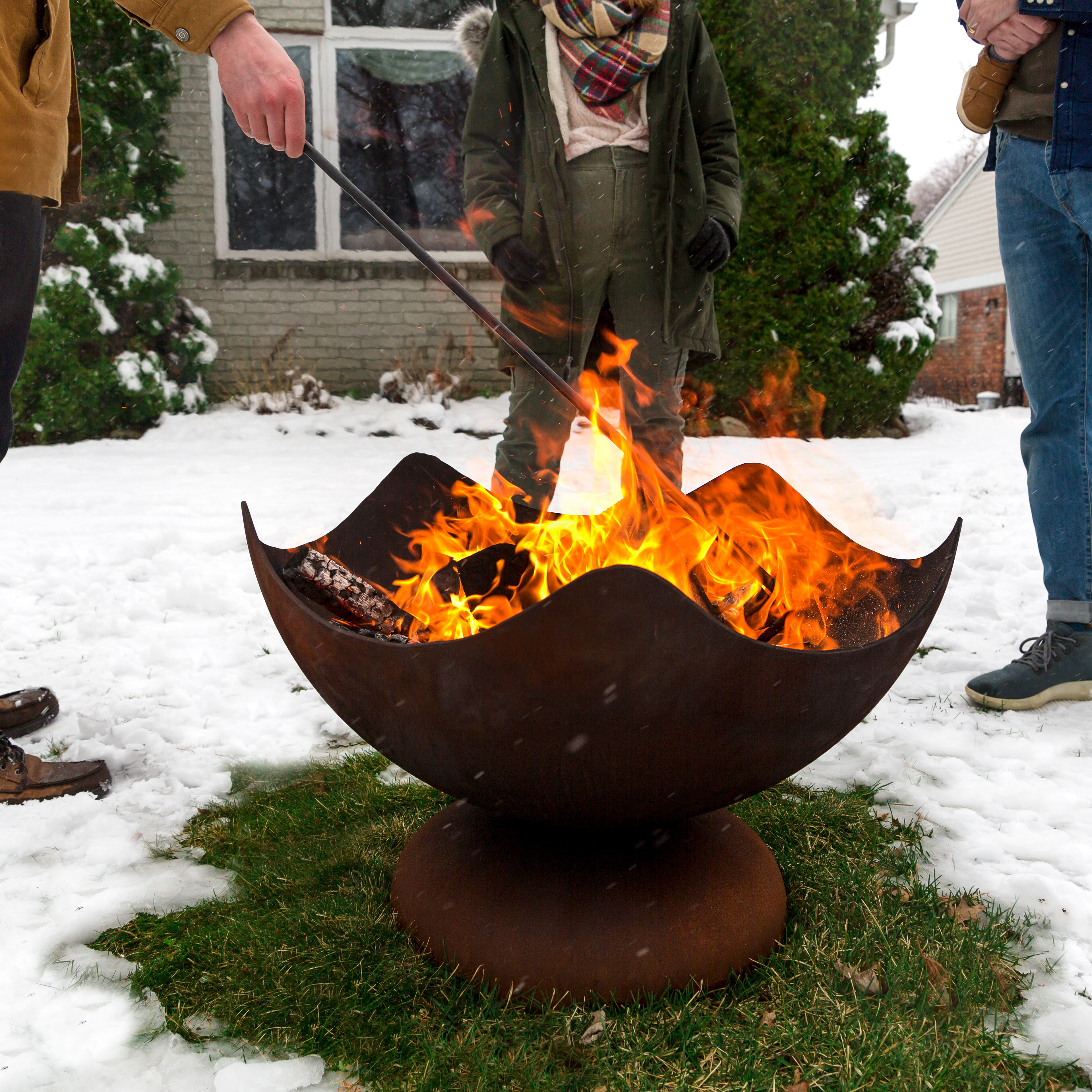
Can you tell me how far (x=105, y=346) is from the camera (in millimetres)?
7383

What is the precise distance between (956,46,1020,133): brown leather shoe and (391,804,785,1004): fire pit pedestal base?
82.3 inches

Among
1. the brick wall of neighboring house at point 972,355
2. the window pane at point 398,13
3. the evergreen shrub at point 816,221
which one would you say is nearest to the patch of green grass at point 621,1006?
the evergreen shrub at point 816,221

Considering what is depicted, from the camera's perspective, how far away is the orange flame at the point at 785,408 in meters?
7.60

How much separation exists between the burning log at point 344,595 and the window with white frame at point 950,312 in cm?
2277

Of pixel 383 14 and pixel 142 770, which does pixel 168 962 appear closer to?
pixel 142 770

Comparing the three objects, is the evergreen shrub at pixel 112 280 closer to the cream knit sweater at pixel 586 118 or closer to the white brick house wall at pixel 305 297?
the white brick house wall at pixel 305 297

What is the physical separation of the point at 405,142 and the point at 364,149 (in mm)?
387

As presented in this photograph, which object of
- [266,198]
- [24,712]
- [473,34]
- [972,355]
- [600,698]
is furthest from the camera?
[972,355]

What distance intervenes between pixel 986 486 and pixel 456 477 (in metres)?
4.39

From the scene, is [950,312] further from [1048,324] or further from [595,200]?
[595,200]

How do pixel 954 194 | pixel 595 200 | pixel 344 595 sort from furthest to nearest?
1. pixel 954 194
2. pixel 595 200
3. pixel 344 595

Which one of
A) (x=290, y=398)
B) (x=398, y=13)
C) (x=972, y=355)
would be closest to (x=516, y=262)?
(x=290, y=398)

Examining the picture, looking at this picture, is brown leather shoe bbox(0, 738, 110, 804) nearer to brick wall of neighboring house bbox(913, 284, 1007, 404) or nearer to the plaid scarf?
the plaid scarf

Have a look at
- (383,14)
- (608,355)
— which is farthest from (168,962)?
(383,14)
